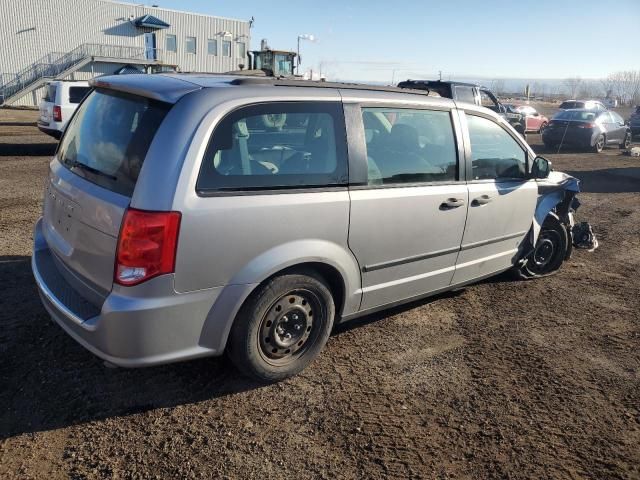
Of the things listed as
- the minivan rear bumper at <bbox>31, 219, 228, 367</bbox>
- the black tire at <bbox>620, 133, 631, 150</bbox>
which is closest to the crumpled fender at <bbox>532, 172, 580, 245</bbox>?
the minivan rear bumper at <bbox>31, 219, 228, 367</bbox>

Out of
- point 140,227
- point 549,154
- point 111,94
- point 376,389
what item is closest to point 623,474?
point 376,389

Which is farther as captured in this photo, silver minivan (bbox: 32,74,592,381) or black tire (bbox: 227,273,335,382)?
black tire (bbox: 227,273,335,382)

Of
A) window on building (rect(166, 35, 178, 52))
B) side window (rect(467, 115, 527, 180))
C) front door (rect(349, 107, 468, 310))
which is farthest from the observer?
window on building (rect(166, 35, 178, 52))

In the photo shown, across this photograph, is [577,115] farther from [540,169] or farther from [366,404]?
[366,404]

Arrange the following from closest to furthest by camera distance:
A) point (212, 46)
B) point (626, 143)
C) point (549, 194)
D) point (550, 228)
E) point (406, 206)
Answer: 1. point (406, 206)
2. point (549, 194)
3. point (550, 228)
4. point (626, 143)
5. point (212, 46)

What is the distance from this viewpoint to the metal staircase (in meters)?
33.7

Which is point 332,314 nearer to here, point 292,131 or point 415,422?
point 415,422

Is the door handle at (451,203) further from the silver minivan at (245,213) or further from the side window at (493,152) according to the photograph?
the side window at (493,152)

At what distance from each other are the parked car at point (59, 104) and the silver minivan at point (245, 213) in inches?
409

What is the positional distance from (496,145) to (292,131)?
2.15 m

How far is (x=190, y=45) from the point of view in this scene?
139 ft

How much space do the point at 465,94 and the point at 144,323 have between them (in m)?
12.2

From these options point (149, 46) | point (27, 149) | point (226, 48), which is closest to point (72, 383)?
point (27, 149)

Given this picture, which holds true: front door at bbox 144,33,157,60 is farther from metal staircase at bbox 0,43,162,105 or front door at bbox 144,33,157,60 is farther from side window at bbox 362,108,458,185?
side window at bbox 362,108,458,185
